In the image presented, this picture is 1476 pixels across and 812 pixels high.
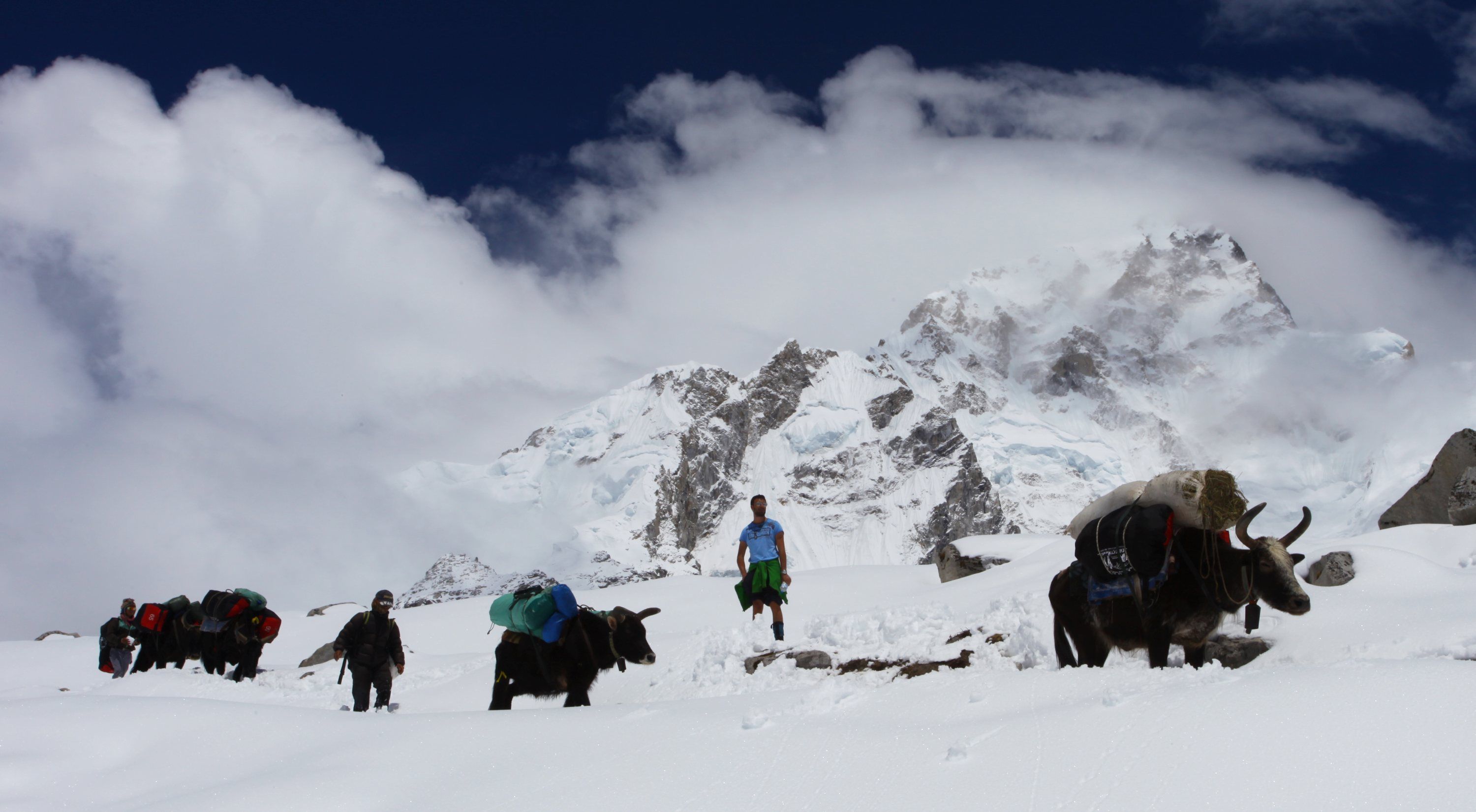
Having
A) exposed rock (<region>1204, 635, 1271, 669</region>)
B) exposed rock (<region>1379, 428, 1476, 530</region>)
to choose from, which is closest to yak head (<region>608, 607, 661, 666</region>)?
exposed rock (<region>1204, 635, 1271, 669</region>)

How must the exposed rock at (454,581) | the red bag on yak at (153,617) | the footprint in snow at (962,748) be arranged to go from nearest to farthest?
the footprint in snow at (962,748)
the red bag on yak at (153,617)
the exposed rock at (454,581)

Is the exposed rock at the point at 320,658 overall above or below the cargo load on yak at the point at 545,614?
above

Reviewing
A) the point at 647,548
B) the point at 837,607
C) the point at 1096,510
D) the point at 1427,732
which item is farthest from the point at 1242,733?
the point at 647,548

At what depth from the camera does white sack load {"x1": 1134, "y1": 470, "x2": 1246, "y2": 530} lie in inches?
265

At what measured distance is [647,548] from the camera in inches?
7308

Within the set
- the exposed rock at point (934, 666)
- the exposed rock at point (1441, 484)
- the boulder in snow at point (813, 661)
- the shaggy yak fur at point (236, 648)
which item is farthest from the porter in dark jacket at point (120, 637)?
the exposed rock at point (1441, 484)

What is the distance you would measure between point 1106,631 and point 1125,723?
9.54ft

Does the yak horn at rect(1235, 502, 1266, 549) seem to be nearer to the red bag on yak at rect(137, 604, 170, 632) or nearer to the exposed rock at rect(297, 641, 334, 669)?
the exposed rock at rect(297, 641, 334, 669)

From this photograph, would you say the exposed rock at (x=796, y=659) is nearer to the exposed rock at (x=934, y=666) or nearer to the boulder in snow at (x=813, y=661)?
the boulder in snow at (x=813, y=661)

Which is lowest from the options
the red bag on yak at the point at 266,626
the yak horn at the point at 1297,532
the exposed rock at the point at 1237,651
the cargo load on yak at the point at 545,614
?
the exposed rock at the point at 1237,651

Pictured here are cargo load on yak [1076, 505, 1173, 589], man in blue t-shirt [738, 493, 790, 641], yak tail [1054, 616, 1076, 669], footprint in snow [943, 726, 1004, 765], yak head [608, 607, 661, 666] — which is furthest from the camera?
man in blue t-shirt [738, 493, 790, 641]

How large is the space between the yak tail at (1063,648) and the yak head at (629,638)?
10.6 ft

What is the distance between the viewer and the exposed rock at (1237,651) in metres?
7.58

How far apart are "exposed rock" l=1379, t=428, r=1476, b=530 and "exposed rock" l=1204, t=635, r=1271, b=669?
996 cm
